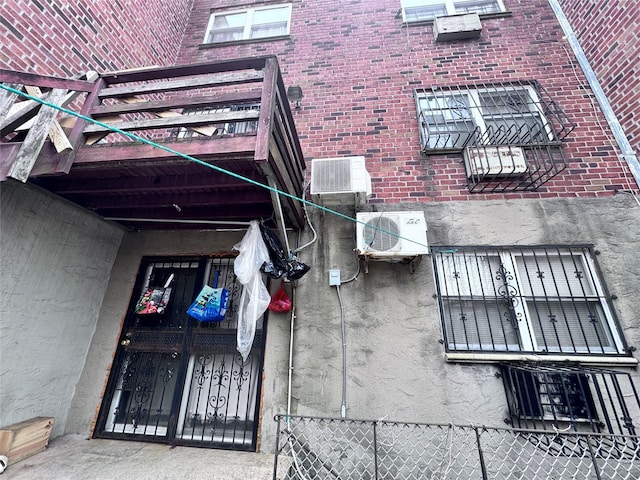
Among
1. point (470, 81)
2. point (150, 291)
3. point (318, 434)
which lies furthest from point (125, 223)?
point (470, 81)

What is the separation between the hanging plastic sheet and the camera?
118 inches

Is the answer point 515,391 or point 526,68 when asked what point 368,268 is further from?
point 526,68

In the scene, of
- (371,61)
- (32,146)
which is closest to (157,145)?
(32,146)

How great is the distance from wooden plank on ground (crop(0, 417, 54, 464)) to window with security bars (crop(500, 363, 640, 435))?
15.6 ft

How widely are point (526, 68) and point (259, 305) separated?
5297mm

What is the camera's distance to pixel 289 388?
3123 millimetres

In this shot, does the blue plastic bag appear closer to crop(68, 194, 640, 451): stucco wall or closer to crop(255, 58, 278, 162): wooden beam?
crop(68, 194, 640, 451): stucco wall

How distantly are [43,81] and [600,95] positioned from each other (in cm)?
642

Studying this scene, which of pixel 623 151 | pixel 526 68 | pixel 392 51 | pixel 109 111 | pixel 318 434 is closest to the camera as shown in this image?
pixel 109 111

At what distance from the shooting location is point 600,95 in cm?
395

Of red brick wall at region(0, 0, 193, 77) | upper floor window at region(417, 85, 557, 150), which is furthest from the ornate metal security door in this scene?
upper floor window at region(417, 85, 557, 150)

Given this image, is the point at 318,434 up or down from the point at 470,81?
down

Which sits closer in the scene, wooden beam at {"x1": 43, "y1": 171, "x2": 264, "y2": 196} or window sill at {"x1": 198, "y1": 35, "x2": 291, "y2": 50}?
wooden beam at {"x1": 43, "y1": 171, "x2": 264, "y2": 196}

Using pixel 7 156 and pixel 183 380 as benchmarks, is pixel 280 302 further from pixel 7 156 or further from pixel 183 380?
pixel 7 156
